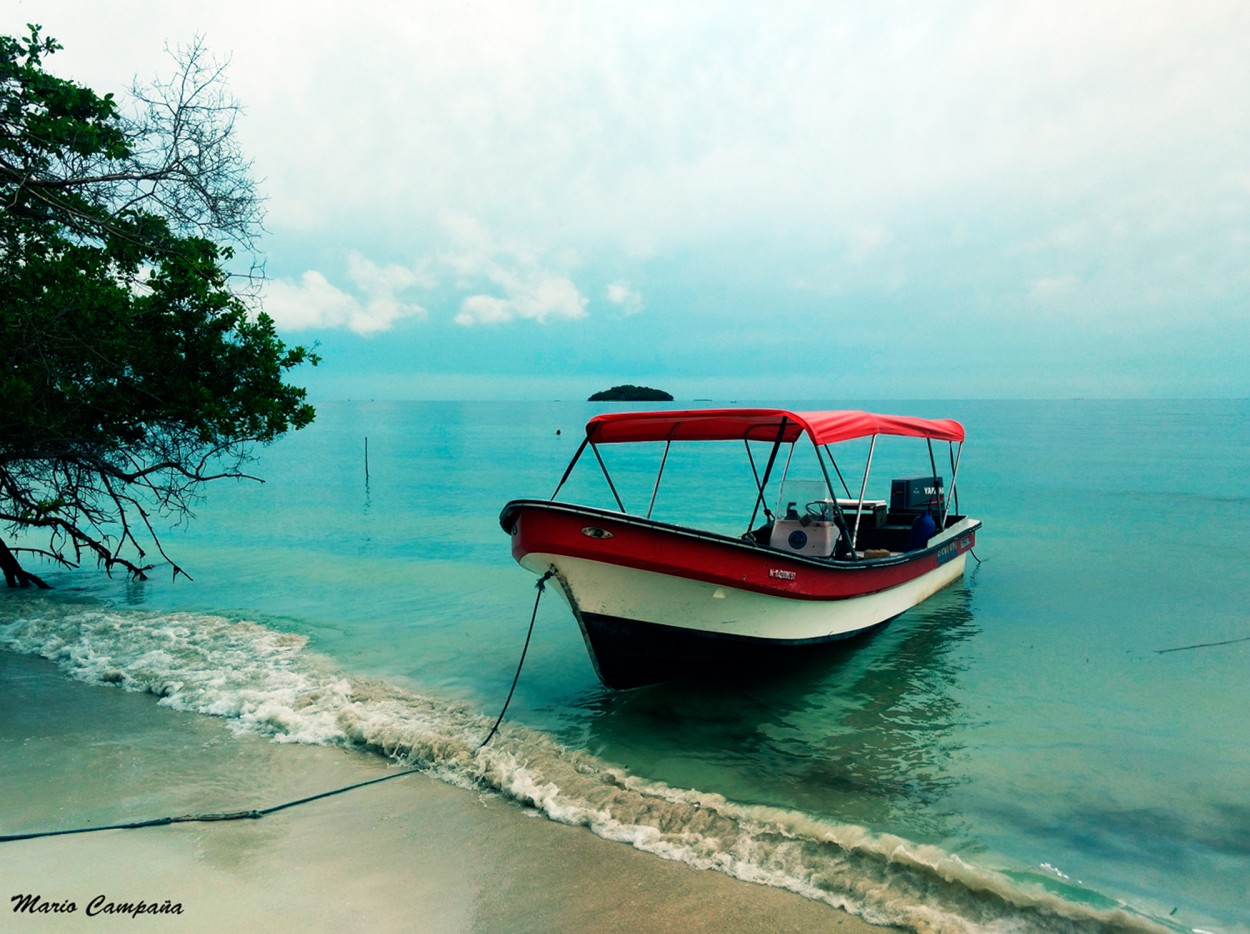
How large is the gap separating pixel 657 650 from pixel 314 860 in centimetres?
355

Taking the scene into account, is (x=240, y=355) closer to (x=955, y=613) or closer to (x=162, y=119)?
(x=162, y=119)

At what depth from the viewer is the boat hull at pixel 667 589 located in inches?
277

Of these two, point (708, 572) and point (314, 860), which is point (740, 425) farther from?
point (314, 860)

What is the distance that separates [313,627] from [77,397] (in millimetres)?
4902

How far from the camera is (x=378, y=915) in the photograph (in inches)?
177

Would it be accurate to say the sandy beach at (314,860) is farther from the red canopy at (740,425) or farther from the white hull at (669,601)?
the red canopy at (740,425)

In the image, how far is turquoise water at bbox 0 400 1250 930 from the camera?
211 inches

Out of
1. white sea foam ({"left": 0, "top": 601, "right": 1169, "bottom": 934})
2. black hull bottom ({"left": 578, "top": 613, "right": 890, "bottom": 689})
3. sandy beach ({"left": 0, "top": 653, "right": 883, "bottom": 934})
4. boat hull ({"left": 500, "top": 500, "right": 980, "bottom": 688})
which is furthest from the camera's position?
black hull bottom ({"left": 578, "top": 613, "right": 890, "bottom": 689})

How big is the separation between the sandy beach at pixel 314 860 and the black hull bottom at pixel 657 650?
77.4 inches

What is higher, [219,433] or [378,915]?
[219,433]

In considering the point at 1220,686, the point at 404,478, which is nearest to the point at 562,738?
the point at 1220,686

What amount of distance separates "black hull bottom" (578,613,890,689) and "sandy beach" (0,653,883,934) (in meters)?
1.97

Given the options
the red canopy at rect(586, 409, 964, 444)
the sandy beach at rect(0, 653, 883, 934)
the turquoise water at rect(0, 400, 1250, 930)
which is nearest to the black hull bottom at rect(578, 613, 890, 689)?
the turquoise water at rect(0, 400, 1250, 930)

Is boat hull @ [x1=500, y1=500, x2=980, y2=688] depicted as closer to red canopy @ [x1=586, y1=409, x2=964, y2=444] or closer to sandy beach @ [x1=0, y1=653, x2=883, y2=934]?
Answer: red canopy @ [x1=586, y1=409, x2=964, y2=444]
